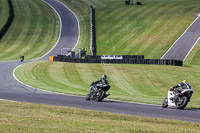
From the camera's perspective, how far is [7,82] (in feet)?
131

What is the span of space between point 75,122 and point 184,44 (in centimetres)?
5841

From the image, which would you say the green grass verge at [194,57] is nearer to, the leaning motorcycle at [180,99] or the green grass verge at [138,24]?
the green grass verge at [138,24]

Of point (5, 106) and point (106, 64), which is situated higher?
point (106, 64)

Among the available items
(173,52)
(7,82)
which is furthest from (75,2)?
(7,82)

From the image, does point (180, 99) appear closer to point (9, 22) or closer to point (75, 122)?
point (75, 122)

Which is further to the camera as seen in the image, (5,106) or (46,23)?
(46,23)

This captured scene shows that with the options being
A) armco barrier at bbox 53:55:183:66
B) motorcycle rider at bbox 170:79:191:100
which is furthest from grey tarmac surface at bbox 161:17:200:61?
motorcycle rider at bbox 170:79:191:100

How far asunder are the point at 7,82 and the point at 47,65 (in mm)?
14906

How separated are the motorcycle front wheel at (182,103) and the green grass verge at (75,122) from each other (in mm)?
5217

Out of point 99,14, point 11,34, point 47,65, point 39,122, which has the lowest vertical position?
point 39,122

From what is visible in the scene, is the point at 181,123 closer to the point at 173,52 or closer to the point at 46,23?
the point at 173,52

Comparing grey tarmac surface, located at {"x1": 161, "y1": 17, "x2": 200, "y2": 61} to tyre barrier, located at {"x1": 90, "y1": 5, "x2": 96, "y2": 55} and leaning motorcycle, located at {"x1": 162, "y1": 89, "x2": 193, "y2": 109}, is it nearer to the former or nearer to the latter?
tyre barrier, located at {"x1": 90, "y1": 5, "x2": 96, "y2": 55}

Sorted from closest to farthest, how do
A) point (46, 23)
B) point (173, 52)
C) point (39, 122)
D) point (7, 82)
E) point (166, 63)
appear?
point (39, 122), point (7, 82), point (166, 63), point (173, 52), point (46, 23)

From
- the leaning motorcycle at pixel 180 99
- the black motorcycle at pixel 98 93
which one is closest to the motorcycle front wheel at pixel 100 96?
the black motorcycle at pixel 98 93
